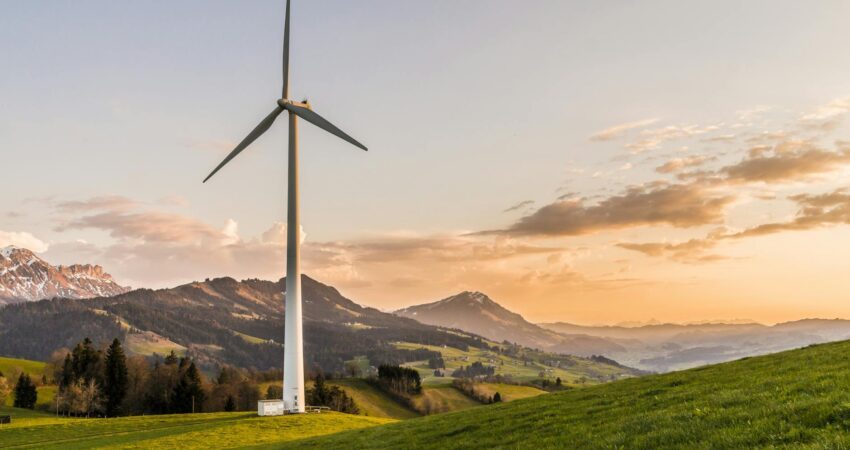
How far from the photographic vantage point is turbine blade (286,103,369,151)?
→ 80.3 metres

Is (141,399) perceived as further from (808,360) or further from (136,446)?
(808,360)

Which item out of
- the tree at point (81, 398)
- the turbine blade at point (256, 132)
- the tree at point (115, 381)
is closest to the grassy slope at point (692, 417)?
the turbine blade at point (256, 132)

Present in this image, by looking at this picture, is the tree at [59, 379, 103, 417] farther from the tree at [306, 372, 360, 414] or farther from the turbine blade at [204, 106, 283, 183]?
the turbine blade at [204, 106, 283, 183]

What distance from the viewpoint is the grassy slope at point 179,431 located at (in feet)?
193

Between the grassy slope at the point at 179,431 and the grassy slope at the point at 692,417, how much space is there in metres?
21.9

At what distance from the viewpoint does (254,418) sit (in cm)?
7481

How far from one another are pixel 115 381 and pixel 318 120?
105 meters

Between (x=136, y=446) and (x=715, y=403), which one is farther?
(x=136, y=446)

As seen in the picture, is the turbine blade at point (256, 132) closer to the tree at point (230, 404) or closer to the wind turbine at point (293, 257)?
the wind turbine at point (293, 257)

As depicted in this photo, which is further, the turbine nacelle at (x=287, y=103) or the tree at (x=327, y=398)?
the tree at (x=327, y=398)

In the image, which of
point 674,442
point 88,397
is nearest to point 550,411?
point 674,442

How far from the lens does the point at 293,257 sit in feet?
263

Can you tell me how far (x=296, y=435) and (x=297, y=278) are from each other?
931 inches

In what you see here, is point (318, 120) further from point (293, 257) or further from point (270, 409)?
point (270, 409)
